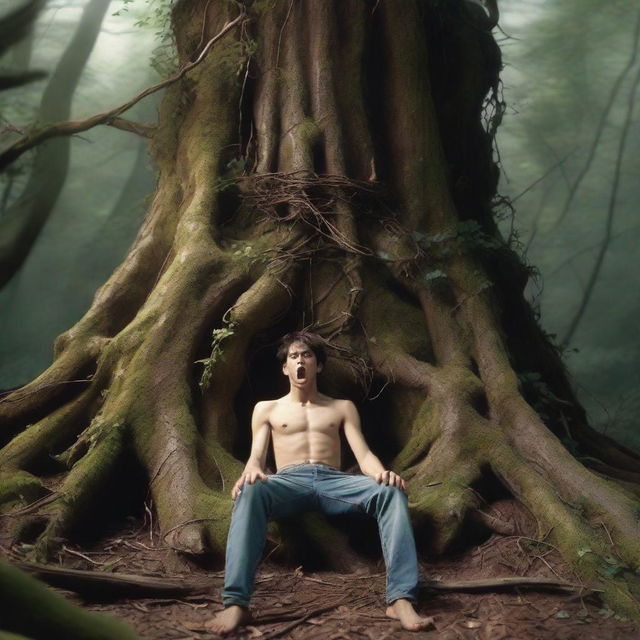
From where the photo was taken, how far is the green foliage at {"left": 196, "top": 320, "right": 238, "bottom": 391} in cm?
487

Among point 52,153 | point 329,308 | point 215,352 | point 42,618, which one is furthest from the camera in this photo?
point 52,153

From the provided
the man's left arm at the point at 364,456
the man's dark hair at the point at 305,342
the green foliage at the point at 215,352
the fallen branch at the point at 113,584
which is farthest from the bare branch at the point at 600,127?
the fallen branch at the point at 113,584

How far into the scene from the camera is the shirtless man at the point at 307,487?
334 cm

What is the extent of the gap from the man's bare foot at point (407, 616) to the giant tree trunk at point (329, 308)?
85 cm

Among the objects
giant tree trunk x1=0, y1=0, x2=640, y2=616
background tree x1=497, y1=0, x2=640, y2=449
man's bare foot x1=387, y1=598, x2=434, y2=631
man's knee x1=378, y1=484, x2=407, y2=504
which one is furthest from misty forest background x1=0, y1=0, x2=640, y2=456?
man's bare foot x1=387, y1=598, x2=434, y2=631

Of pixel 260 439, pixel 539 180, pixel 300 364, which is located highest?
pixel 539 180

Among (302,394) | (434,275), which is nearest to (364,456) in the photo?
(302,394)

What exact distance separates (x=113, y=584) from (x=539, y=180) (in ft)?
43.0

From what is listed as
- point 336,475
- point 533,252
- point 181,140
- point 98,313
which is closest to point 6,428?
point 98,313

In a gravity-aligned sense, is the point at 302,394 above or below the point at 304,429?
above

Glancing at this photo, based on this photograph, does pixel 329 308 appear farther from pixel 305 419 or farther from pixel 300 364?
pixel 305 419

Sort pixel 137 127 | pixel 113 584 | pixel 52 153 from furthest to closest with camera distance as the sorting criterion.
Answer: pixel 52 153 < pixel 137 127 < pixel 113 584

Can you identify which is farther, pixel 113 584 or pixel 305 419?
pixel 305 419

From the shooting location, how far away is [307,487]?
3938 millimetres
